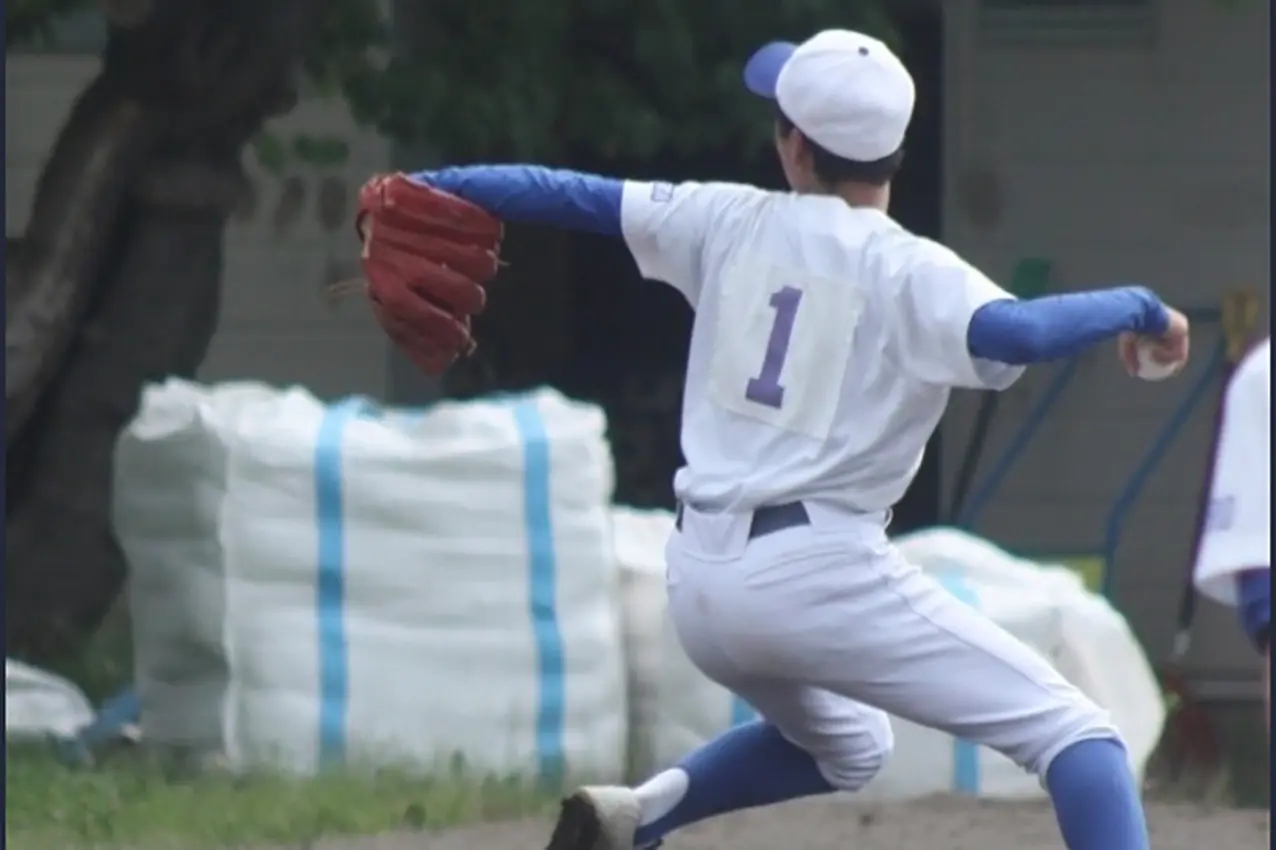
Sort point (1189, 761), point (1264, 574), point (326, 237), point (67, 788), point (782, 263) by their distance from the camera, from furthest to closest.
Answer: point (326, 237), point (1189, 761), point (67, 788), point (1264, 574), point (782, 263)

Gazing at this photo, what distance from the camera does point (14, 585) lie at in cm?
797

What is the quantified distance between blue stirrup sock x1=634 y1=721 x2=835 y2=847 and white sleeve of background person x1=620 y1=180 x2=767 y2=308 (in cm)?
84

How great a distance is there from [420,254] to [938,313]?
931mm

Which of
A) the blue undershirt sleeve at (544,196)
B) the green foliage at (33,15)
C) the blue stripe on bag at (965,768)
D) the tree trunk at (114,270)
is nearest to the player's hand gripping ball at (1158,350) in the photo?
the blue undershirt sleeve at (544,196)

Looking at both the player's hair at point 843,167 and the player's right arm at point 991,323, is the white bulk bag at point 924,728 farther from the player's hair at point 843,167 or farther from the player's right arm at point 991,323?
the player's right arm at point 991,323

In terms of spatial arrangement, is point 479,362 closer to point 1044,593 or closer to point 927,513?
point 927,513

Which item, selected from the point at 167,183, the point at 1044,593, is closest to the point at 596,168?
the point at 167,183

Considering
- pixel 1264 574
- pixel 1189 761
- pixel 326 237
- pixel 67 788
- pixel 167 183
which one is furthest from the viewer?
pixel 326 237

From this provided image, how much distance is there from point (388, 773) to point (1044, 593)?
1.65 m

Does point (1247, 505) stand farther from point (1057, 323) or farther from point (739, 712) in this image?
point (739, 712)

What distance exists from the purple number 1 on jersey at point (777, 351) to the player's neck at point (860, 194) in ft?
0.72

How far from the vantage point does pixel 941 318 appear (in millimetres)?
4414

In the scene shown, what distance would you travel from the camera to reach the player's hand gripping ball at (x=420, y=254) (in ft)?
15.9

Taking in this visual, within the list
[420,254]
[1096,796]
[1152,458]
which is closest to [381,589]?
[420,254]
